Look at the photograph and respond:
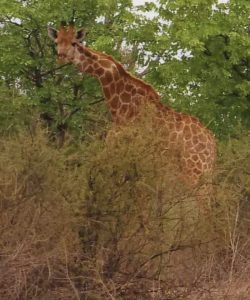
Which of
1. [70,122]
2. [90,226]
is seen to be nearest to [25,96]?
[70,122]

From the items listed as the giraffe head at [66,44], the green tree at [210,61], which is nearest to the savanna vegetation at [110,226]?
the giraffe head at [66,44]

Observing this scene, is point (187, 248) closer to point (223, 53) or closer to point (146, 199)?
point (146, 199)

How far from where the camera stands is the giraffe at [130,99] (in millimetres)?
13031

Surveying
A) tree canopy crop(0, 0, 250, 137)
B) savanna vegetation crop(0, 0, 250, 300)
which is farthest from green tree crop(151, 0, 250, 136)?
savanna vegetation crop(0, 0, 250, 300)

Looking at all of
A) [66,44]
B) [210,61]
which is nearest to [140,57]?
[210,61]

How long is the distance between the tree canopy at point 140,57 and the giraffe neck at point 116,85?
4986 mm

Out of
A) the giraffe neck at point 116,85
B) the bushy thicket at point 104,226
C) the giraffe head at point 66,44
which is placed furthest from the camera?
the giraffe head at point 66,44

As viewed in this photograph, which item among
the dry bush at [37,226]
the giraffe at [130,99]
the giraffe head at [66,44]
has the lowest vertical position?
the dry bush at [37,226]

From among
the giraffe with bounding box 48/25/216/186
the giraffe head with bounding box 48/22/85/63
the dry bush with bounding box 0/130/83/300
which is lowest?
the dry bush with bounding box 0/130/83/300

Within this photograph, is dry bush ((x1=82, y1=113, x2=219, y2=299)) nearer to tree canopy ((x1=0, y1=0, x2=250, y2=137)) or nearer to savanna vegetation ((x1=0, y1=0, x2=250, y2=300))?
savanna vegetation ((x1=0, y1=0, x2=250, y2=300))

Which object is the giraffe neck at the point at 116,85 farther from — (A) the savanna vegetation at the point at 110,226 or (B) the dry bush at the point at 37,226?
(B) the dry bush at the point at 37,226

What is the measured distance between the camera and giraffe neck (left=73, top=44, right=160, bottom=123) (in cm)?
1337

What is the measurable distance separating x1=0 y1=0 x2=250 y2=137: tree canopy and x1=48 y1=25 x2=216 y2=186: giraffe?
16.4 feet

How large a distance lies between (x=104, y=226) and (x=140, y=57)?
13.8 meters
